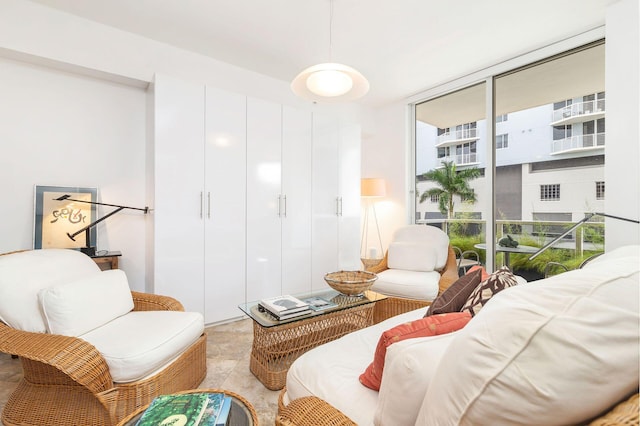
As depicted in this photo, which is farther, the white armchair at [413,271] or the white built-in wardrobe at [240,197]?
the white built-in wardrobe at [240,197]

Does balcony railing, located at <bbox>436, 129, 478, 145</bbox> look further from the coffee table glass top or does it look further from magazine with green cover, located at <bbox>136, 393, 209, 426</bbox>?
magazine with green cover, located at <bbox>136, 393, 209, 426</bbox>

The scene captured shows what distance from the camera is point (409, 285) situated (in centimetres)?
260

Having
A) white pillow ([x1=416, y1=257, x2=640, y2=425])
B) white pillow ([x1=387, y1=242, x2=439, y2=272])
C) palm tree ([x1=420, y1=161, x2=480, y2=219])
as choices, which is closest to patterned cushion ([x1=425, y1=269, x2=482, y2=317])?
white pillow ([x1=416, y1=257, x2=640, y2=425])

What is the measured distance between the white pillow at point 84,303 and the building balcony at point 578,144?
12.3ft

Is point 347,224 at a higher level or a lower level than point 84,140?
lower

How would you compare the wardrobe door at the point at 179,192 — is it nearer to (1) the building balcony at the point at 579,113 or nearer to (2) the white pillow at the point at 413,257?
(2) the white pillow at the point at 413,257

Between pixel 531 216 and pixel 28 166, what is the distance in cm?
459

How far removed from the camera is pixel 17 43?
2301 mm

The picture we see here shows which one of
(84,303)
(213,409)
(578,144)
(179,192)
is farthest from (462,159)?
(84,303)

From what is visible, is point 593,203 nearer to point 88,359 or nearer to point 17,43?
point 88,359

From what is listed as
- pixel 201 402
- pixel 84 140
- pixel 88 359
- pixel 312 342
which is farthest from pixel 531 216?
pixel 84 140

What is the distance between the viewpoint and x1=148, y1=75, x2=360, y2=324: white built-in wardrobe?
2.69 meters

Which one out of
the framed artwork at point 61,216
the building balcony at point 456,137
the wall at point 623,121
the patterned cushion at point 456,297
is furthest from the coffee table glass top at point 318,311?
the building balcony at point 456,137

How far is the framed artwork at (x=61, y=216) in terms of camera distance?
2.52 meters
